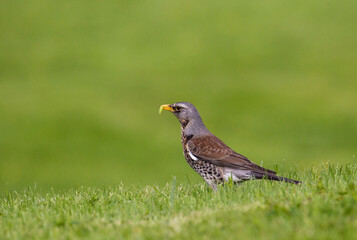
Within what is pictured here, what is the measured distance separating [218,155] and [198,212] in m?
2.92

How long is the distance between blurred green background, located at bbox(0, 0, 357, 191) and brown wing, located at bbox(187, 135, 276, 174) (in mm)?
5930

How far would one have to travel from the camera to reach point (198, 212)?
718 centimetres

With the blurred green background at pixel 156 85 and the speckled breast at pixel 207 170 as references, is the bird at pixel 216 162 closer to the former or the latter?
the speckled breast at pixel 207 170

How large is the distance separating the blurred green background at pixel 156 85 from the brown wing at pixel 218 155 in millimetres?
5930

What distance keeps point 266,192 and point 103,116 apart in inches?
580

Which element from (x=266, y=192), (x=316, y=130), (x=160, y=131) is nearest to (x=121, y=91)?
(x=160, y=131)

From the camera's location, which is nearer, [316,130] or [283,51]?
[316,130]

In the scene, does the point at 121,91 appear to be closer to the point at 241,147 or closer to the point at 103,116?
the point at 103,116

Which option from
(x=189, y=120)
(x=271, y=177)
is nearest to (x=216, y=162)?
(x=271, y=177)

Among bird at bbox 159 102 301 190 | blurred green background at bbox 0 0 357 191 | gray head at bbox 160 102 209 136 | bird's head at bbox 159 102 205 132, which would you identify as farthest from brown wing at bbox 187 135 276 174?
blurred green background at bbox 0 0 357 191

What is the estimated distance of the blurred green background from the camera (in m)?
19.1

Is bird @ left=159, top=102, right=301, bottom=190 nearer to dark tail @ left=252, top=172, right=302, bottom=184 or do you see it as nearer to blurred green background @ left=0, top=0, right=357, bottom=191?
dark tail @ left=252, top=172, right=302, bottom=184

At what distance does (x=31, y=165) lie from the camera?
62.0 ft

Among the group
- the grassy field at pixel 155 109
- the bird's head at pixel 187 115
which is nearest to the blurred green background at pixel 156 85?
the grassy field at pixel 155 109
